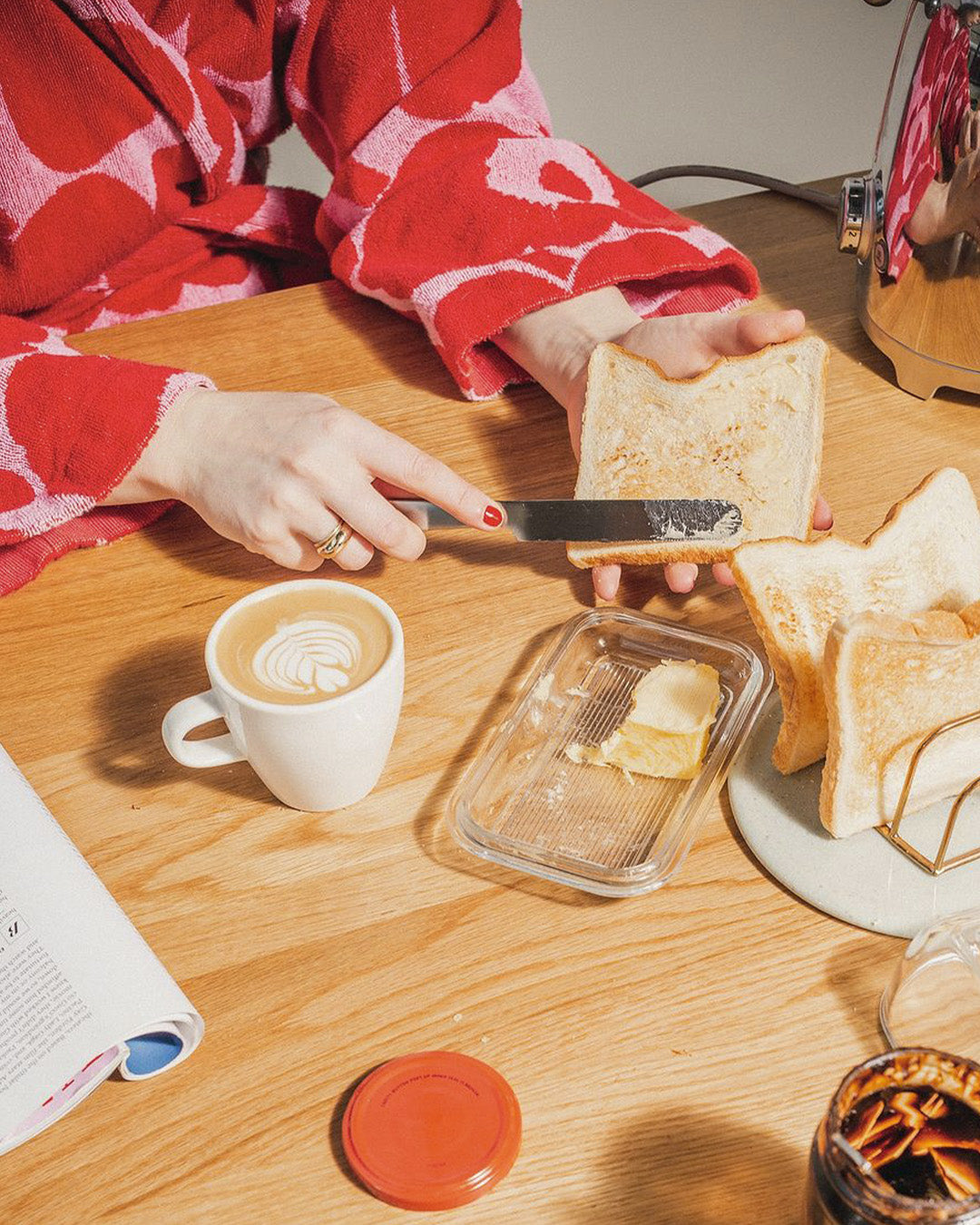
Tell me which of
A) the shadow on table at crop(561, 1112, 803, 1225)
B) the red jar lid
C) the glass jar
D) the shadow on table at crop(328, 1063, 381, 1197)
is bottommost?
the shadow on table at crop(561, 1112, 803, 1225)

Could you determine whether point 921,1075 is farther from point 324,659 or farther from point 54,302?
point 54,302

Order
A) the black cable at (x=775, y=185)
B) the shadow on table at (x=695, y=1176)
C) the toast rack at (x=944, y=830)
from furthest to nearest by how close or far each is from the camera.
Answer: the black cable at (x=775, y=185), the toast rack at (x=944, y=830), the shadow on table at (x=695, y=1176)

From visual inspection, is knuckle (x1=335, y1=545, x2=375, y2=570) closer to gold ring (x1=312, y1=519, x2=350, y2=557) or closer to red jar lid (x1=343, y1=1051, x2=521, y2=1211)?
gold ring (x1=312, y1=519, x2=350, y2=557)

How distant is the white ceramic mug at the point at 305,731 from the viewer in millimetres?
734

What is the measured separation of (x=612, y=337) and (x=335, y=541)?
366 millimetres

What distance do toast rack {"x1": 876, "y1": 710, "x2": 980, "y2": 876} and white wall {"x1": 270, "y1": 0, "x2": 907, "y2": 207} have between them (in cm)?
242

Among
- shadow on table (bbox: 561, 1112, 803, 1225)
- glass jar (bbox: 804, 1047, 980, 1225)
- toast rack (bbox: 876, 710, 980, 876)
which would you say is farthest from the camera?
toast rack (bbox: 876, 710, 980, 876)

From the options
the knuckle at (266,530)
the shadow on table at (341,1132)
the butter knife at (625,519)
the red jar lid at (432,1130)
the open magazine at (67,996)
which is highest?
the knuckle at (266,530)

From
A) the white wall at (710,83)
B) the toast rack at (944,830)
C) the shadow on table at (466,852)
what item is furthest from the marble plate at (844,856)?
the white wall at (710,83)

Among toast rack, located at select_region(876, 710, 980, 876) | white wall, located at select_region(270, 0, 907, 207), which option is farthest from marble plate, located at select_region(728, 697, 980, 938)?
white wall, located at select_region(270, 0, 907, 207)

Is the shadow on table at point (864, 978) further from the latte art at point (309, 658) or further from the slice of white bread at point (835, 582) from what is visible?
the latte art at point (309, 658)

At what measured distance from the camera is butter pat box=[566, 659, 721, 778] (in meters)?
0.79

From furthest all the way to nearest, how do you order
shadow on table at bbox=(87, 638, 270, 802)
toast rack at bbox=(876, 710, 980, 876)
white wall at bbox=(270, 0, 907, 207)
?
white wall at bbox=(270, 0, 907, 207)
shadow on table at bbox=(87, 638, 270, 802)
toast rack at bbox=(876, 710, 980, 876)

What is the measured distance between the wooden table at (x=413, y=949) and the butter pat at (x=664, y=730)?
47mm
